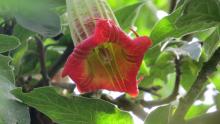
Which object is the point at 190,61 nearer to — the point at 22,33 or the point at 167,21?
the point at 167,21

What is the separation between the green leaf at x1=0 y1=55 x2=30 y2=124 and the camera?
0.84 metres

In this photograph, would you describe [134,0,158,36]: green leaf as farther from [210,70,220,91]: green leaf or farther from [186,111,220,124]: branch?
[186,111,220,124]: branch

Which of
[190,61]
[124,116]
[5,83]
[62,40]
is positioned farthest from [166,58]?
[5,83]

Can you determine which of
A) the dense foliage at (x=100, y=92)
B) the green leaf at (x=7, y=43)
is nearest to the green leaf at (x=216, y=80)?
the dense foliage at (x=100, y=92)

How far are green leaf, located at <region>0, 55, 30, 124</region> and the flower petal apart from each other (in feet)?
0.32

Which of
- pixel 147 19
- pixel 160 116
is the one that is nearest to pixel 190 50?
pixel 160 116

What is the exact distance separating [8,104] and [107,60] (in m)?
0.20

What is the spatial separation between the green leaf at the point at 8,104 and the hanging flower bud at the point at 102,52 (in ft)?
0.32

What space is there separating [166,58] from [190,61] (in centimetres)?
8

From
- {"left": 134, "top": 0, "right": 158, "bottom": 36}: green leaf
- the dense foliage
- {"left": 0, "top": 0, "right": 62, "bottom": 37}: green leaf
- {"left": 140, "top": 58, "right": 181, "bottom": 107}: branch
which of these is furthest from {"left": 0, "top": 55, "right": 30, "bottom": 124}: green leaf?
{"left": 134, "top": 0, "right": 158, "bottom": 36}: green leaf

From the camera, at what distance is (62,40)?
141 centimetres

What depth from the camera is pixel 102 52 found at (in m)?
0.97

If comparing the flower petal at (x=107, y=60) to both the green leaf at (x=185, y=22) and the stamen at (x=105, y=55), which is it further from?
the green leaf at (x=185, y=22)

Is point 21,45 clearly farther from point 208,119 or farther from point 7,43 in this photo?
point 208,119
